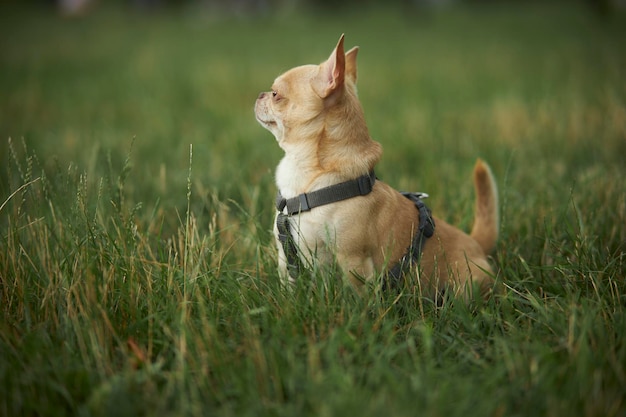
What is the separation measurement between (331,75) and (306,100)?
178mm

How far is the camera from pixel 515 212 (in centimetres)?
356

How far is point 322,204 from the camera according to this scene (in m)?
2.56

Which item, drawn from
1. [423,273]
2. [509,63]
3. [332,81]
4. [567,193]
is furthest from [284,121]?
[509,63]

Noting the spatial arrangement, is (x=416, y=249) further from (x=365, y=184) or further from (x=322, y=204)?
(x=322, y=204)

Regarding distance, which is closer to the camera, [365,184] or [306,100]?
[365,184]

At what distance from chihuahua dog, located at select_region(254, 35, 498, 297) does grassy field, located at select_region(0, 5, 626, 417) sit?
15cm

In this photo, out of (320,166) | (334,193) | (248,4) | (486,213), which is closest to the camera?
(334,193)

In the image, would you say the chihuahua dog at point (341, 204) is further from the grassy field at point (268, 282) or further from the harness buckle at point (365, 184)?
the grassy field at point (268, 282)

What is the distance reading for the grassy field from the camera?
6.24ft

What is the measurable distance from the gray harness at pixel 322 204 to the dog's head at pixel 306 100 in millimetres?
318

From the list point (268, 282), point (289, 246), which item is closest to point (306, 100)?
point (289, 246)

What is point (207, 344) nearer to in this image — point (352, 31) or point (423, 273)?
point (423, 273)

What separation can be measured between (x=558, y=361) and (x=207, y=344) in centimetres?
130

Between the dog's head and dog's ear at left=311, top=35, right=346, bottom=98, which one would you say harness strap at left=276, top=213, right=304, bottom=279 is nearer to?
the dog's head
